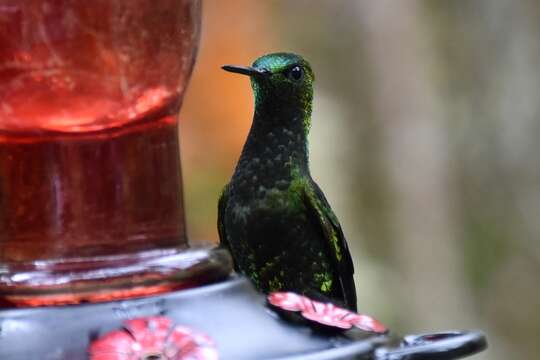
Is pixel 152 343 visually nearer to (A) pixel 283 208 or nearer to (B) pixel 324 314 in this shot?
(B) pixel 324 314

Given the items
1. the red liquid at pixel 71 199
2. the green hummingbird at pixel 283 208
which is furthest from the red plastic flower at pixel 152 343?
the green hummingbird at pixel 283 208

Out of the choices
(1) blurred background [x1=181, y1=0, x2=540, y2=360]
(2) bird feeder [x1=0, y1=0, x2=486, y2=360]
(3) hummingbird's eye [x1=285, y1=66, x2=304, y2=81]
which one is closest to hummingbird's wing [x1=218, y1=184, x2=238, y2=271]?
(3) hummingbird's eye [x1=285, y1=66, x2=304, y2=81]

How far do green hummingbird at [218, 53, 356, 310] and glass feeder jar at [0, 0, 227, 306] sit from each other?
0.79 meters

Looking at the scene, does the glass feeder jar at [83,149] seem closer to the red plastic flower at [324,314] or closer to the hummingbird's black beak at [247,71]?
the red plastic flower at [324,314]

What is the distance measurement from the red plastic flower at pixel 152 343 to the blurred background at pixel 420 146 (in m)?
6.63

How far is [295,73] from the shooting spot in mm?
2377

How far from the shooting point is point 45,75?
1.50m

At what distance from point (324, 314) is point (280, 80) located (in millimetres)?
894

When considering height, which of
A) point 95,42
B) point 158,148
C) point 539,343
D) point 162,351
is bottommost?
point 539,343

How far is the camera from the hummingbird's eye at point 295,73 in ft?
7.72

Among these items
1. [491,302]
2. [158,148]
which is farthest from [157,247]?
[491,302]

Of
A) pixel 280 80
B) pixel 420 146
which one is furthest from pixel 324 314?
pixel 420 146

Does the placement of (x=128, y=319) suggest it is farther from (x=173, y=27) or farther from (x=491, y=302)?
(x=491, y=302)

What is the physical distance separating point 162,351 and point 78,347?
0.09m
